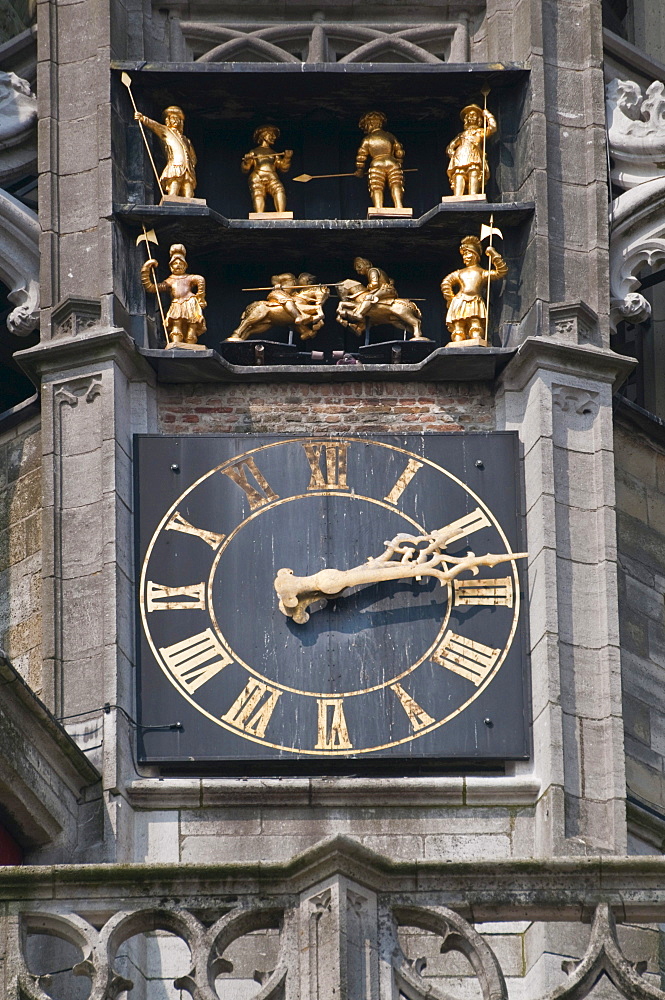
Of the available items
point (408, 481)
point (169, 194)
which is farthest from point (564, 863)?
point (169, 194)

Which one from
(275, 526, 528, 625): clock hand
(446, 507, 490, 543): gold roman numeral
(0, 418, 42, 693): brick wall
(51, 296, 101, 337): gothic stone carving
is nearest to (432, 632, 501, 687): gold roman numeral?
(275, 526, 528, 625): clock hand

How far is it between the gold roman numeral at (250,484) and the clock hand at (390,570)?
1.32ft

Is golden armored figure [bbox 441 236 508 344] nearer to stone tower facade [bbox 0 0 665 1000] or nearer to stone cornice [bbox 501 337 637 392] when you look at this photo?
stone tower facade [bbox 0 0 665 1000]

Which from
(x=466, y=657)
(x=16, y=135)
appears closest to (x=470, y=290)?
(x=466, y=657)

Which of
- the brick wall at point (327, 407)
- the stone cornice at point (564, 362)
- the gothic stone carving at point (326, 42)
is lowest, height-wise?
the brick wall at point (327, 407)

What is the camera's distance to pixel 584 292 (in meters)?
16.2

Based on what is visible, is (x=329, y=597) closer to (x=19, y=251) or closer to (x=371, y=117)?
(x=19, y=251)

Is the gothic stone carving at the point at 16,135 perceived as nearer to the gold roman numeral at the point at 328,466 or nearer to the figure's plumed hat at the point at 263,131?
the figure's plumed hat at the point at 263,131

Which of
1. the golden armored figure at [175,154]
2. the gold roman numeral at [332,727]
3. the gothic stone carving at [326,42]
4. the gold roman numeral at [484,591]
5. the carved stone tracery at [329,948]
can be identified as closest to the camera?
the carved stone tracery at [329,948]

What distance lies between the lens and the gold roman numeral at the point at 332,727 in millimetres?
14969

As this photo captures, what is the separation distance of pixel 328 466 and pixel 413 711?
1349 mm

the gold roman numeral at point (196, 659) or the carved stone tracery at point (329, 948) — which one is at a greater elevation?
the gold roman numeral at point (196, 659)

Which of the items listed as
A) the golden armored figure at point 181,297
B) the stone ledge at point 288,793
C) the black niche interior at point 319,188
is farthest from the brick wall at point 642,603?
the golden armored figure at point 181,297

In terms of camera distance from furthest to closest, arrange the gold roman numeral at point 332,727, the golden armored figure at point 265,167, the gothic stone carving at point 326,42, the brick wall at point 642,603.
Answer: the gothic stone carving at point 326,42 → the golden armored figure at point 265,167 → the brick wall at point 642,603 → the gold roman numeral at point 332,727
